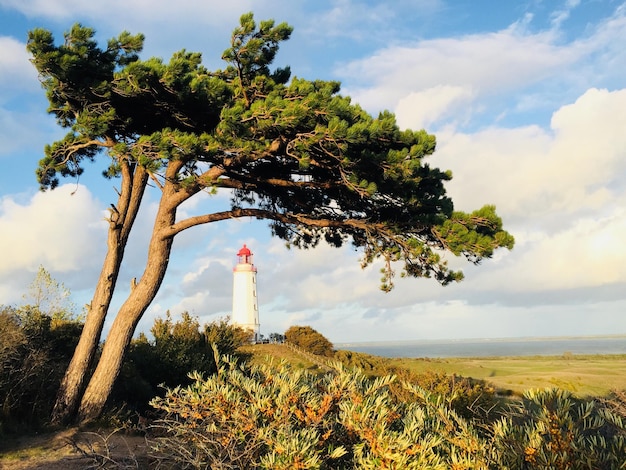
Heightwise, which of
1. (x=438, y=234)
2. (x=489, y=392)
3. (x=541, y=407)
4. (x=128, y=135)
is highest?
(x=128, y=135)

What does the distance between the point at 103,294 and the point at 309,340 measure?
81.5 ft

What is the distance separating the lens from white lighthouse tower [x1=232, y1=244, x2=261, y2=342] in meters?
38.3

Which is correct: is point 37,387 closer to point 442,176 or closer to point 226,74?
point 226,74

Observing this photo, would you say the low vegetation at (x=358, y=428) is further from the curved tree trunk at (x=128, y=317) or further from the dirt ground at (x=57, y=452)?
the curved tree trunk at (x=128, y=317)

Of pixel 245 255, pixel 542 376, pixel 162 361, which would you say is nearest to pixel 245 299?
pixel 245 255

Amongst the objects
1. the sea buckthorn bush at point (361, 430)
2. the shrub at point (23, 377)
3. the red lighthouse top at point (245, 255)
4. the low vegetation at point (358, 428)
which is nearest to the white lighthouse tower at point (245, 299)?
the red lighthouse top at point (245, 255)

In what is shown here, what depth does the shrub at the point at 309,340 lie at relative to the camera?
33.8 m

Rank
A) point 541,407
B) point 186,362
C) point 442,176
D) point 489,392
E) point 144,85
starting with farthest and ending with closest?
1. point 186,362
2. point 489,392
3. point 442,176
4. point 144,85
5. point 541,407

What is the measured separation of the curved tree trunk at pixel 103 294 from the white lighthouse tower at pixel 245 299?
27097 mm

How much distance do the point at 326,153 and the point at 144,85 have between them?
11.8 feet

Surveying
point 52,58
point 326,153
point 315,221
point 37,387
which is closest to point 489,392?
point 315,221

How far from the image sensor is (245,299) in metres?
38.2

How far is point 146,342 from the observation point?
51.4 feet

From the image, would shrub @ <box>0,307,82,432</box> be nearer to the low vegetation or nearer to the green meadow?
the low vegetation
